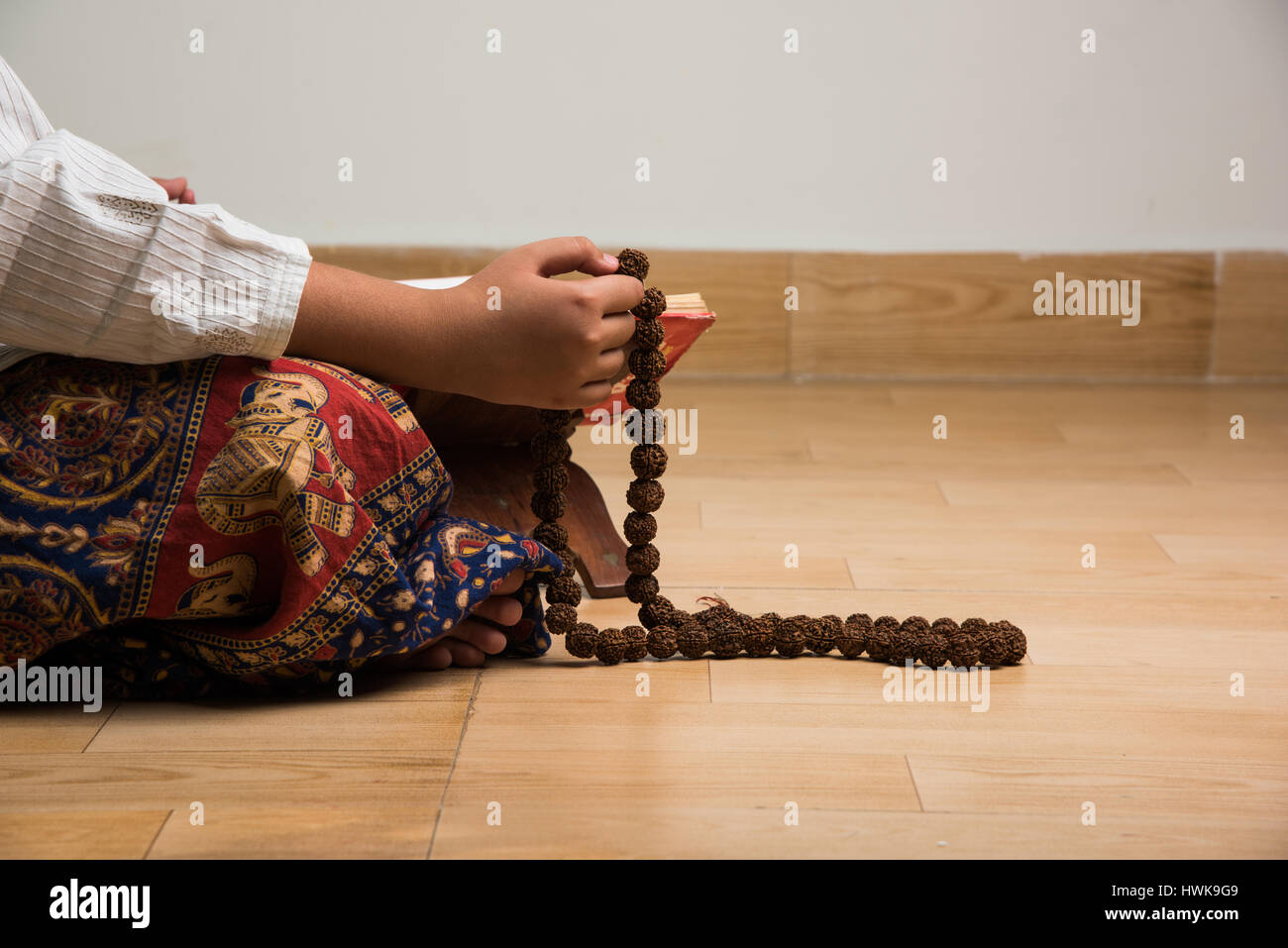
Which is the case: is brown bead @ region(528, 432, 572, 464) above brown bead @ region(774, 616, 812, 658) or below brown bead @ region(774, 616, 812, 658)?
above

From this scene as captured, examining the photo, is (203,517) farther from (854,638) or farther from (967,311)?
(967,311)

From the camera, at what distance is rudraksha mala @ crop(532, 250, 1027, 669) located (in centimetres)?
97

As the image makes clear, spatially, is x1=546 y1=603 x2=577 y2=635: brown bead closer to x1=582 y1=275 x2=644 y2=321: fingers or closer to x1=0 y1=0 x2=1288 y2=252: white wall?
x1=582 y1=275 x2=644 y2=321: fingers

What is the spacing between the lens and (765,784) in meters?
0.78

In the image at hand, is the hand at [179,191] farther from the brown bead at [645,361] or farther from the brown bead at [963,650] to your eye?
the brown bead at [963,650]

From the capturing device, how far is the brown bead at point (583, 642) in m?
0.99

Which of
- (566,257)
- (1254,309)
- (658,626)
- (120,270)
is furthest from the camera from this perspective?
(1254,309)

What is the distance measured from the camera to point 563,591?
3.26 ft

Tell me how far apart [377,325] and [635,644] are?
Answer: 0.31 meters

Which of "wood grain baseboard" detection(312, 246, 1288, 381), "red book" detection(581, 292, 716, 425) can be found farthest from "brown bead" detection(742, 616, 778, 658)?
"wood grain baseboard" detection(312, 246, 1288, 381)

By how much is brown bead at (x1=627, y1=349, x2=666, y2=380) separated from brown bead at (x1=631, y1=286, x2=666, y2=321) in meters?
0.03

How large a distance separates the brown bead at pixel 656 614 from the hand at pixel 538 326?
0.19 meters

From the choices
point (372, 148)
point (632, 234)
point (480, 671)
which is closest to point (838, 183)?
point (632, 234)

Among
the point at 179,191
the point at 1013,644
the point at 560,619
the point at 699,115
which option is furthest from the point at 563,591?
the point at 699,115
